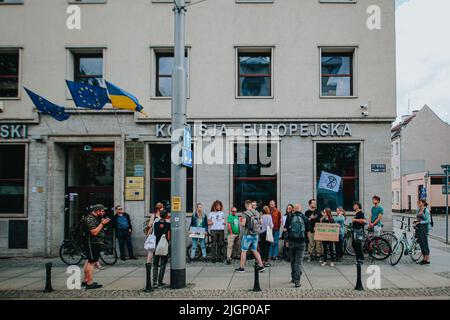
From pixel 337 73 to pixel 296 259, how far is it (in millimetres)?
8080

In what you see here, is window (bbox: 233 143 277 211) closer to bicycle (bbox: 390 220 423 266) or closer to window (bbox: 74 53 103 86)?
bicycle (bbox: 390 220 423 266)

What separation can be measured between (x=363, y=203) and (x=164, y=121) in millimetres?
7753


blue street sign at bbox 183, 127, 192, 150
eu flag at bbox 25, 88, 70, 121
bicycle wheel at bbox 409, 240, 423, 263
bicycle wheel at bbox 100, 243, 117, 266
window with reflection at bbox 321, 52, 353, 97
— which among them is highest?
window with reflection at bbox 321, 52, 353, 97

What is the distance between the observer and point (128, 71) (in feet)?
49.3

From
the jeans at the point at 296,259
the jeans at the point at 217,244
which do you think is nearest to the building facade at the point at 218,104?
the jeans at the point at 217,244

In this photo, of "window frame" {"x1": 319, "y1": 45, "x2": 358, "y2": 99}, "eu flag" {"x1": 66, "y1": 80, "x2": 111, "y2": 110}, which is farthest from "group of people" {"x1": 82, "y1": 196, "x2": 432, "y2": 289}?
"window frame" {"x1": 319, "y1": 45, "x2": 358, "y2": 99}

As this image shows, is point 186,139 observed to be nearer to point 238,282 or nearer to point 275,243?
point 238,282

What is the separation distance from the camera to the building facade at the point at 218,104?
48.3 feet

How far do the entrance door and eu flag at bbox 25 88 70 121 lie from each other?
2.16m

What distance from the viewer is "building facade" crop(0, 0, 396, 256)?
14719mm

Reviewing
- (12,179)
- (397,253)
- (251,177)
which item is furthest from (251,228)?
(12,179)

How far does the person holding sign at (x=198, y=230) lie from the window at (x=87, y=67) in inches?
255


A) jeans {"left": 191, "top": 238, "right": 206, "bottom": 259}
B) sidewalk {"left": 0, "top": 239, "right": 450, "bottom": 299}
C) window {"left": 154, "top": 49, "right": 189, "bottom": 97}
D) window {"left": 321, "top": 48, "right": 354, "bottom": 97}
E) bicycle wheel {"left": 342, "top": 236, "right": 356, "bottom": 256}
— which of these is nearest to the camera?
sidewalk {"left": 0, "top": 239, "right": 450, "bottom": 299}

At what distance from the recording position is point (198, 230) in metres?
13.4
